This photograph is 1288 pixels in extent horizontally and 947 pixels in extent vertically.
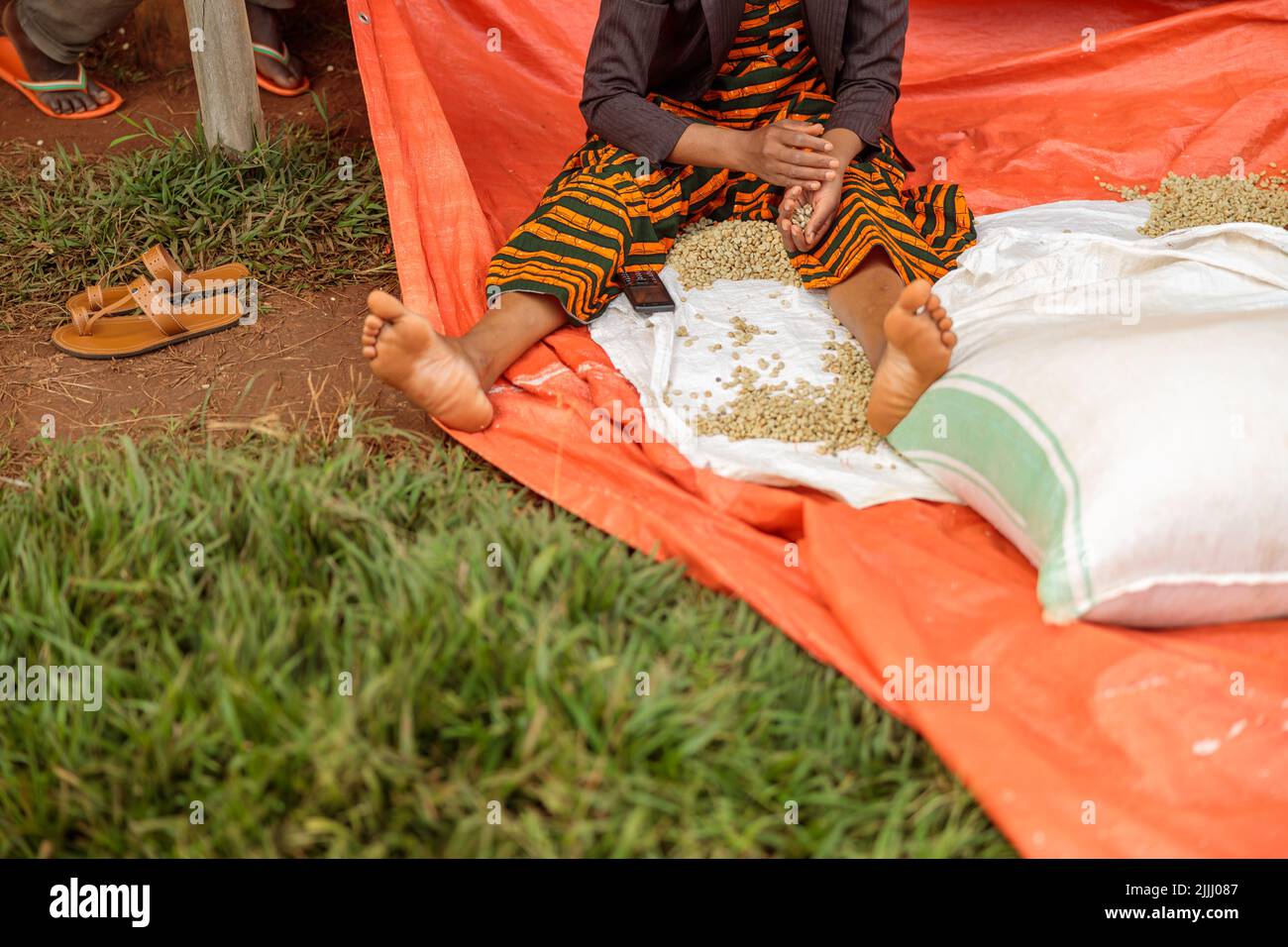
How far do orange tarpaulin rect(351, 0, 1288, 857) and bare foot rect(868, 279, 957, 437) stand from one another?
0.64 feet

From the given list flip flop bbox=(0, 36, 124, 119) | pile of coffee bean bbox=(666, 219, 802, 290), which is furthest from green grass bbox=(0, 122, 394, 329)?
pile of coffee bean bbox=(666, 219, 802, 290)

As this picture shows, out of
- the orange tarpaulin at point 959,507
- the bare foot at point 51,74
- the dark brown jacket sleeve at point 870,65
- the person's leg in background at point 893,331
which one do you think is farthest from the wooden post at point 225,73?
the person's leg in background at point 893,331

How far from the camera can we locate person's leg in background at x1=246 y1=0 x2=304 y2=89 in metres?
3.15

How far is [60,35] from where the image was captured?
9.74 ft

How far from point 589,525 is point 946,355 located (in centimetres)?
66

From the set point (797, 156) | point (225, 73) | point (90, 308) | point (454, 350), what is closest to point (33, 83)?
point (225, 73)

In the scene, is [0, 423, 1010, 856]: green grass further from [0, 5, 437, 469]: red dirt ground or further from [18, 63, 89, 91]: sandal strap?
[18, 63, 89, 91]: sandal strap

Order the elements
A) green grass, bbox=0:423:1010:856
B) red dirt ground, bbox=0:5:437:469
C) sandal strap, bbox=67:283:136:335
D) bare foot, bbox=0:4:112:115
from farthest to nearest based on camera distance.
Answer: bare foot, bbox=0:4:112:115, sandal strap, bbox=67:283:136:335, red dirt ground, bbox=0:5:437:469, green grass, bbox=0:423:1010:856

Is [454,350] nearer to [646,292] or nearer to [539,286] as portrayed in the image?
[539,286]

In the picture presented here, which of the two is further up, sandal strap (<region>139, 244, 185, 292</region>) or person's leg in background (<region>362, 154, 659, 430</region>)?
sandal strap (<region>139, 244, 185, 292</region>)

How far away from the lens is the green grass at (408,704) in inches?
49.5

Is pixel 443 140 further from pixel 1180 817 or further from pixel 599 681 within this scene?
pixel 1180 817

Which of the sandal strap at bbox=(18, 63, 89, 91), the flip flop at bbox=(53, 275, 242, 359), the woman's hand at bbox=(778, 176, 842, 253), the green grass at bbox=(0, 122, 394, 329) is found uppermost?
the sandal strap at bbox=(18, 63, 89, 91)

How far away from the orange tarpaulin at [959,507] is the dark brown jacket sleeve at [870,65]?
0.44 metres
